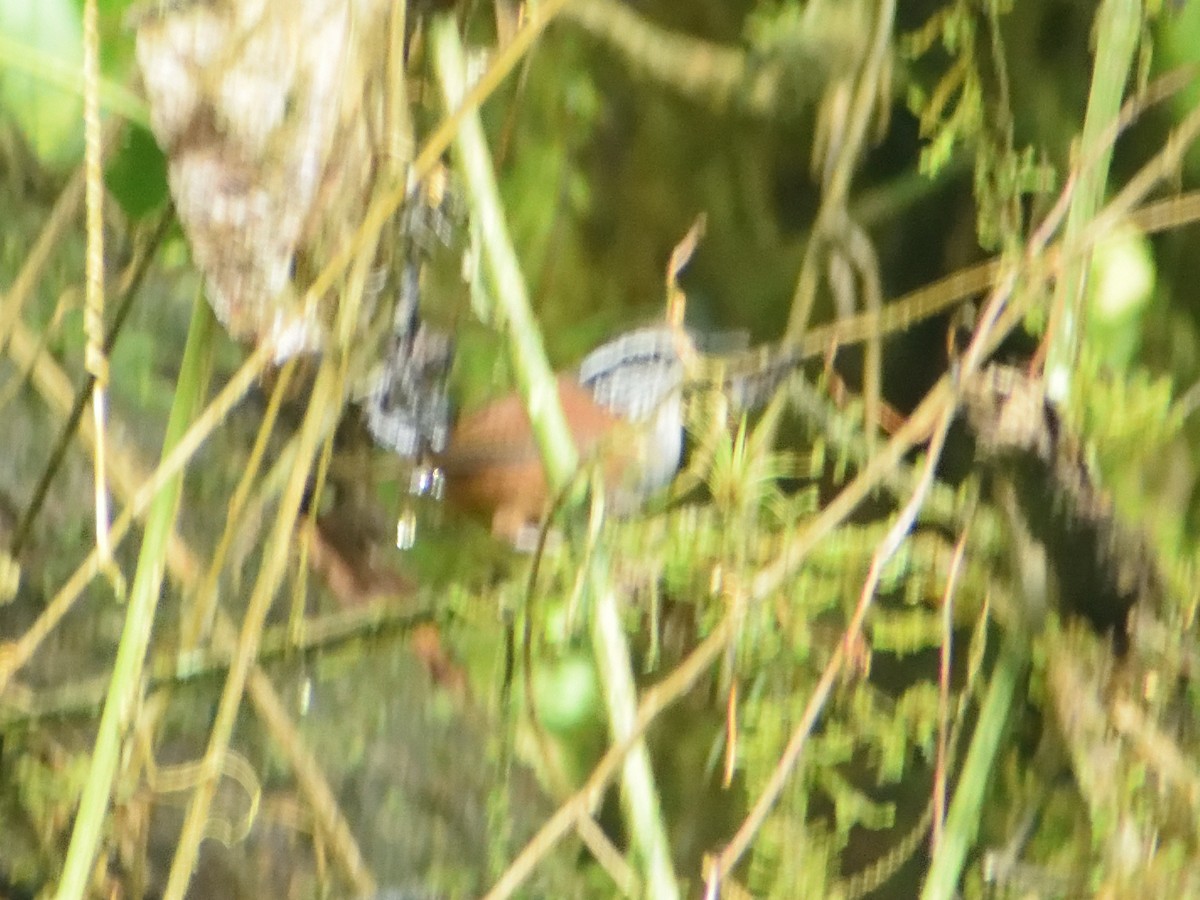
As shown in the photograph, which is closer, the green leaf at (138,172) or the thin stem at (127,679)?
the thin stem at (127,679)

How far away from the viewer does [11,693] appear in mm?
723

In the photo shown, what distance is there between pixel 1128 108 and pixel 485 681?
598 mm

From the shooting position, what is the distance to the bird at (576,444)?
72 centimetres

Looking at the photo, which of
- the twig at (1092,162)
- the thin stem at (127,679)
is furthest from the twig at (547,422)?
the twig at (1092,162)

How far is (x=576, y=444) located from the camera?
689 millimetres

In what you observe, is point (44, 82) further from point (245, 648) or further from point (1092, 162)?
point (1092, 162)

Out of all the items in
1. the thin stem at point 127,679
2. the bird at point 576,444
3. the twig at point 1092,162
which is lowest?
the thin stem at point 127,679

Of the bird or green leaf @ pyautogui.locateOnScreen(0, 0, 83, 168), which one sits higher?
green leaf @ pyautogui.locateOnScreen(0, 0, 83, 168)

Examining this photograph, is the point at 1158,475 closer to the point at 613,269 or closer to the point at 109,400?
the point at 613,269

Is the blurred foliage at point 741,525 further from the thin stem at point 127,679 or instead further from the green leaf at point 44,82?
the thin stem at point 127,679

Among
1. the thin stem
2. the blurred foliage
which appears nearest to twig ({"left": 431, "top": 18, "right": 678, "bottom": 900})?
the blurred foliage

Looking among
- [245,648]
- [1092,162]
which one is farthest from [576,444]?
[1092,162]

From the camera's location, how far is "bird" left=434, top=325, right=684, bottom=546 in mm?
716

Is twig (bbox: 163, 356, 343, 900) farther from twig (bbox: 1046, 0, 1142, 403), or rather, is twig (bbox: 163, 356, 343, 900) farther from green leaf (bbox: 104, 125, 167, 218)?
twig (bbox: 1046, 0, 1142, 403)
